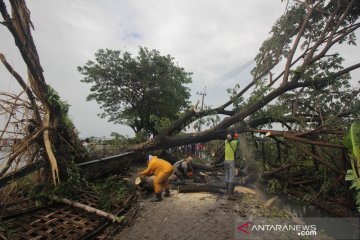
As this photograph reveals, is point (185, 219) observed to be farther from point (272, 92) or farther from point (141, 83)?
point (141, 83)

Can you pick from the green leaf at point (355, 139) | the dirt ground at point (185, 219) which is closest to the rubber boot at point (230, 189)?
the dirt ground at point (185, 219)

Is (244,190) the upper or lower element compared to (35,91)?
lower

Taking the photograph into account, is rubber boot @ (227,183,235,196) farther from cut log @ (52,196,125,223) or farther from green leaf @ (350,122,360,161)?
green leaf @ (350,122,360,161)

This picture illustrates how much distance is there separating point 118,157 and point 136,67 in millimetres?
12273

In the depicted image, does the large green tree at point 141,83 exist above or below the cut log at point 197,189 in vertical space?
above

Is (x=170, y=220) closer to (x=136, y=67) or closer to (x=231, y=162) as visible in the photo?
(x=231, y=162)

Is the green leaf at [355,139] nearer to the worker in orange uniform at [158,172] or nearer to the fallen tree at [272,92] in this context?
the fallen tree at [272,92]

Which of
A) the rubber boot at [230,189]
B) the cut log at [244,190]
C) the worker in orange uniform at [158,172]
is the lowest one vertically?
the cut log at [244,190]

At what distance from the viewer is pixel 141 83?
1894 cm

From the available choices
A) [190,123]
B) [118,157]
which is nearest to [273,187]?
[190,123]

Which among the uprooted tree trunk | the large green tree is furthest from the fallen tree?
the large green tree

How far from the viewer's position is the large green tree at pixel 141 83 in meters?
18.5

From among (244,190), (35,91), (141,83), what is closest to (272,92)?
(244,190)

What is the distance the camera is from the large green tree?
18.5 metres
